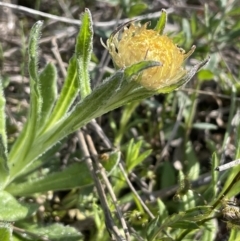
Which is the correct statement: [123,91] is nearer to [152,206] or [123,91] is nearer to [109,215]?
[109,215]

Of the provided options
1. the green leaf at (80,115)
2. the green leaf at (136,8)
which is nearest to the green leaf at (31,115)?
the green leaf at (80,115)

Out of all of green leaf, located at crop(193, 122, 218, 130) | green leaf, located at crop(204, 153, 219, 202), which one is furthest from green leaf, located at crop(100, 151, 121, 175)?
green leaf, located at crop(193, 122, 218, 130)

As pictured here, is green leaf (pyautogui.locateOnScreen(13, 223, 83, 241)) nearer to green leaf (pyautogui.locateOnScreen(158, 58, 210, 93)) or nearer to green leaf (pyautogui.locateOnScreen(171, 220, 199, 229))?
green leaf (pyautogui.locateOnScreen(171, 220, 199, 229))

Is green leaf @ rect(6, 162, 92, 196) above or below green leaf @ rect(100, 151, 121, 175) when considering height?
below

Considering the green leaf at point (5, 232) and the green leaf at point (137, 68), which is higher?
the green leaf at point (137, 68)

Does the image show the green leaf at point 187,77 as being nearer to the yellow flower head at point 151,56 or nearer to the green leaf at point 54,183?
the yellow flower head at point 151,56
